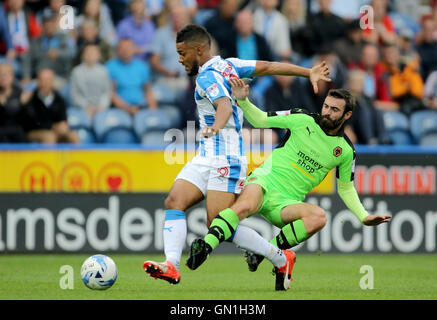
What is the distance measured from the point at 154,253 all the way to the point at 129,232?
44 centimetres

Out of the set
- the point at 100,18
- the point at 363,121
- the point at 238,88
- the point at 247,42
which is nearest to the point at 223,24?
the point at 247,42

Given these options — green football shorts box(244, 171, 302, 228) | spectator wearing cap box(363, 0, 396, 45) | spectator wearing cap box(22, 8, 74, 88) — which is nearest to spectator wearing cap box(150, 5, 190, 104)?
spectator wearing cap box(22, 8, 74, 88)

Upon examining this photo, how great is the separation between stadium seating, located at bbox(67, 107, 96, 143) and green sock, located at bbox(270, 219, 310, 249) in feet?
17.1

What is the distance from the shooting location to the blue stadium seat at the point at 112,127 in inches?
478

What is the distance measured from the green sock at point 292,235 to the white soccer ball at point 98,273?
60.3 inches

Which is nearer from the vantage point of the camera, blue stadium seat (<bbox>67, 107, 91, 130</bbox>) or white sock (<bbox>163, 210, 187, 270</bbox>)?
white sock (<bbox>163, 210, 187, 270</bbox>)

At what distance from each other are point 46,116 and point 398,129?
210 inches

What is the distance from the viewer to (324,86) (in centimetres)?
1245

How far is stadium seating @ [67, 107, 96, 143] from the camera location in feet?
39.8

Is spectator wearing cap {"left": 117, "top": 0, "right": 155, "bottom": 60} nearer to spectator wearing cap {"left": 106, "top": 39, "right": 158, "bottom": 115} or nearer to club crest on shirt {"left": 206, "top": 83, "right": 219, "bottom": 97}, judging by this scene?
spectator wearing cap {"left": 106, "top": 39, "right": 158, "bottom": 115}

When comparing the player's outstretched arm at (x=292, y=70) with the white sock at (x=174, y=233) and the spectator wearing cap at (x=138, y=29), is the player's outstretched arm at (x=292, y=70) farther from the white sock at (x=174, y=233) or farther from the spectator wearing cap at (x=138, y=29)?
the spectator wearing cap at (x=138, y=29)

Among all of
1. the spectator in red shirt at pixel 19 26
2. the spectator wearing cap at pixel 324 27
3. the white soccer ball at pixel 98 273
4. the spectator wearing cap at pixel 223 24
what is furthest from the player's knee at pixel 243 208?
the spectator wearing cap at pixel 324 27

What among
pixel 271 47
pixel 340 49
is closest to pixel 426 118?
pixel 340 49

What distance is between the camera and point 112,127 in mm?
12156
